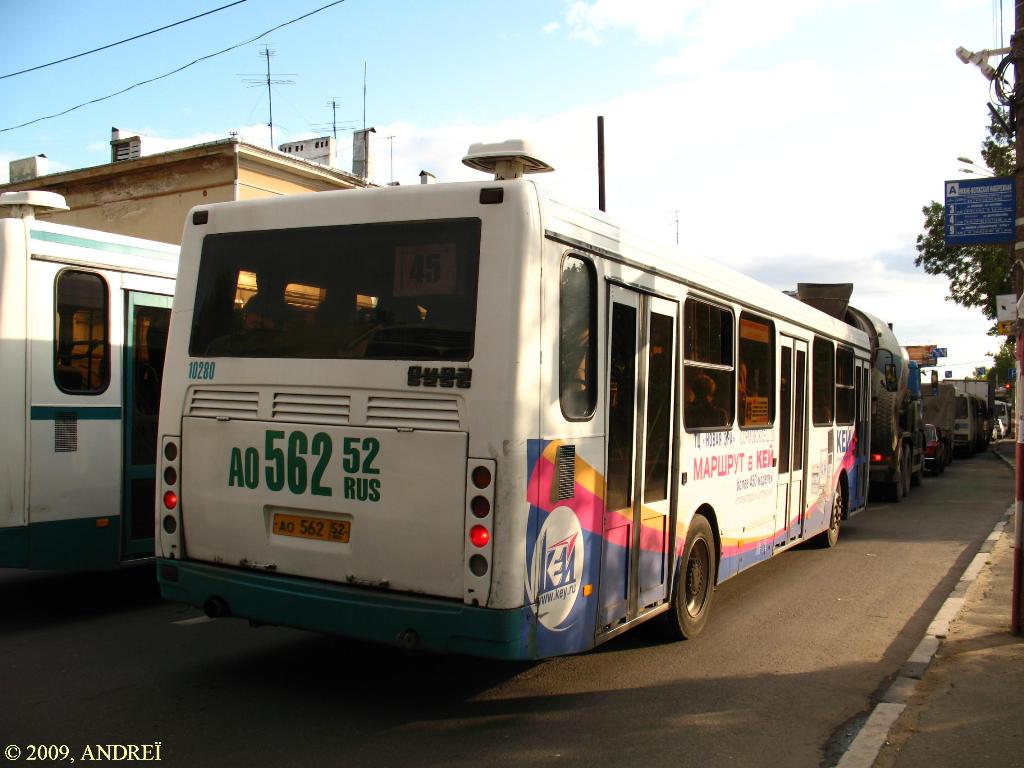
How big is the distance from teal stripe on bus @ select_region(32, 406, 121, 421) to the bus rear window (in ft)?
7.43

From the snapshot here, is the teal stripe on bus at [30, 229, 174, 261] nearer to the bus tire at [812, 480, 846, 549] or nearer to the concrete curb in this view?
the concrete curb

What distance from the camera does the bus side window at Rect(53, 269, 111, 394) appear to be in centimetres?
758

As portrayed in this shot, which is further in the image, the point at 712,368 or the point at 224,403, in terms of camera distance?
the point at 712,368

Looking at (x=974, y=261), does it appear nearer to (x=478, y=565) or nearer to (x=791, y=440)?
(x=791, y=440)

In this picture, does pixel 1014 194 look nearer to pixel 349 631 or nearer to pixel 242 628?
pixel 349 631

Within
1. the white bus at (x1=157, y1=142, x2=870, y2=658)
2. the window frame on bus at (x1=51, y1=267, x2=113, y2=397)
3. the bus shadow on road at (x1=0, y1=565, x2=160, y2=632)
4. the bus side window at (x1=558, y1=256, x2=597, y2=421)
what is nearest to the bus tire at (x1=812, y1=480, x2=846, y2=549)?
the white bus at (x1=157, y1=142, x2=870, y2=658)

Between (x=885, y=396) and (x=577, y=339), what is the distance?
51.2ft

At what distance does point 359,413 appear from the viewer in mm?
5258

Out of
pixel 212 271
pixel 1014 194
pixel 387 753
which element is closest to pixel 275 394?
pixel 212 271


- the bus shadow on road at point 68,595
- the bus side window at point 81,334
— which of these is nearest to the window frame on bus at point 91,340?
the bus side window at point 81,334

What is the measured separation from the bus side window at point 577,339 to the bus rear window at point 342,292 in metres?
0.57

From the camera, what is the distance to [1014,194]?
8.02 m

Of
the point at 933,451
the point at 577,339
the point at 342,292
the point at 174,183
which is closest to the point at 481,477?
the point at 577,339

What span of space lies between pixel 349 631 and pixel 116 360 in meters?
4.16
